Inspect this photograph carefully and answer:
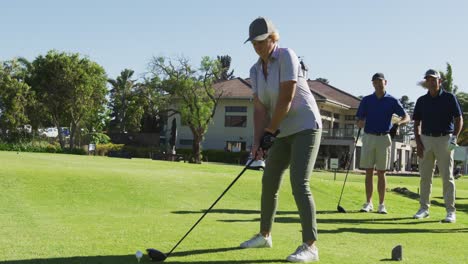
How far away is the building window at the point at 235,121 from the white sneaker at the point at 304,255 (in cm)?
5522

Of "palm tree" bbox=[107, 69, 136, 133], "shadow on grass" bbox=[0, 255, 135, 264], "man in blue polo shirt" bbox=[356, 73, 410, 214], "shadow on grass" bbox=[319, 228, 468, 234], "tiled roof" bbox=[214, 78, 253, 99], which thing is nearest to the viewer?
"shadow on grass" bbox=[0, 255, 135, 264]

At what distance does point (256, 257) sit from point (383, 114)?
214 inches

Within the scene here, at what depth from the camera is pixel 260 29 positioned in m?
4.89

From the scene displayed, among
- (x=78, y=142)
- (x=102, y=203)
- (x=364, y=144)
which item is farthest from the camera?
(x=78, y=142)

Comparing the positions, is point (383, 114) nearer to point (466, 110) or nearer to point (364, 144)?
point (364, 144)

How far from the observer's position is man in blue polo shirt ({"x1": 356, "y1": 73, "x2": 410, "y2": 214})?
935cm

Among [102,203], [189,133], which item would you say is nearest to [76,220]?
[102,203]

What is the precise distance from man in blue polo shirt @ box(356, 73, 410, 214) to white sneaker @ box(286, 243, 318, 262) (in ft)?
16.5

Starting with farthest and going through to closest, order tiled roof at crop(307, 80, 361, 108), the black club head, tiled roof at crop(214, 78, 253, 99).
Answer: tiled roof at crop(307, 80, 361, 108) < tiled roof at crop(214, 78, 253, 99) < the black club head

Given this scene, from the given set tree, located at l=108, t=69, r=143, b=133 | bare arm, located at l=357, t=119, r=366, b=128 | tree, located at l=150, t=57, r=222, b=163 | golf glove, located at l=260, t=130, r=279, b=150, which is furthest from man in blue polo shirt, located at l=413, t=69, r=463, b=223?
tree, located at l=108, t=69, r=143, b=133

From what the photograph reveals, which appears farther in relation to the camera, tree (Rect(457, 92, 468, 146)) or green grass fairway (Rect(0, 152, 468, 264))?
tree (Rect(457, 92, 468, 146))

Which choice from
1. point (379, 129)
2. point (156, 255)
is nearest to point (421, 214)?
point (379, 129)

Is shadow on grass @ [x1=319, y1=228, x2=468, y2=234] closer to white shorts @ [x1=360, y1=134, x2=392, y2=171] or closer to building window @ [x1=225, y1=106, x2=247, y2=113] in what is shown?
white shorts @ [x1=360, y1=134, x2=392, y2=171]

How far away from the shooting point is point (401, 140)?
62.9 m
